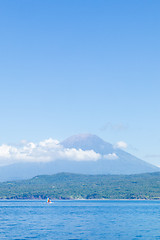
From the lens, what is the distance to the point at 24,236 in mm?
65938

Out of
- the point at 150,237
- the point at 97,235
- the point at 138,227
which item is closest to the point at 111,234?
the point at 97,235

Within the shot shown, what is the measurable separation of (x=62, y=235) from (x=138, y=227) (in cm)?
1988

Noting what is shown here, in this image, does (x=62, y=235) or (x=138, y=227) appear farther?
(x=138, y=227)

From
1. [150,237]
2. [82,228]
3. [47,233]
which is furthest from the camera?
[82,228]

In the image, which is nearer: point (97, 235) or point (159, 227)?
point (97, 235)

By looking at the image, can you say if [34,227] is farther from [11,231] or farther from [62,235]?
[62,235]

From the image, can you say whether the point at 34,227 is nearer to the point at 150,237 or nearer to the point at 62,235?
the point at 62,235

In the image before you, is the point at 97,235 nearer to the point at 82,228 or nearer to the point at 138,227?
the point at 82,228

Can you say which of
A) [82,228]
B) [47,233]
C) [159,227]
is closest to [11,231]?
[47,233]

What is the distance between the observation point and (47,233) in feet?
232

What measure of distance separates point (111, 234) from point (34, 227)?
1772 centimetres

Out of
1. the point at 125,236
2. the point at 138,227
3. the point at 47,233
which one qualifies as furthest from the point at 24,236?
the point at 138,227

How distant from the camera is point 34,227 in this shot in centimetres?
8012

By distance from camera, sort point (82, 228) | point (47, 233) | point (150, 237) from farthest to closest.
Answer: 1. point (82, 228)
2. point (47, 233)
3. point (150, 237)
